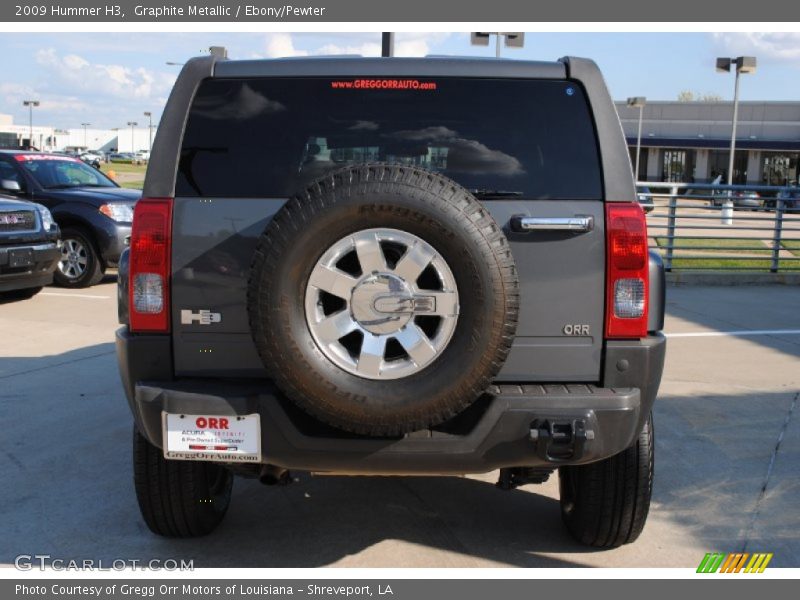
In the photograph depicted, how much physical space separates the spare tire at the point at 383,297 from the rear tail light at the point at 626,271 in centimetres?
49

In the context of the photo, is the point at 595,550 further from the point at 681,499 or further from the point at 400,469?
the point at 400,469

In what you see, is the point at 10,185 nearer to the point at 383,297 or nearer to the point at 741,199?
the point at 383,297

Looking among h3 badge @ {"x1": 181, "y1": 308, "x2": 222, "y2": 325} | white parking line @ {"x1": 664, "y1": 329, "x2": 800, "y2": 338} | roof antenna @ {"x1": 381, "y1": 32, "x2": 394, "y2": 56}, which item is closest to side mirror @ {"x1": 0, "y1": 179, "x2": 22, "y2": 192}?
roof antenna @ {"x1": 381, "y1": 32, "x2": 394, "y2": 56}

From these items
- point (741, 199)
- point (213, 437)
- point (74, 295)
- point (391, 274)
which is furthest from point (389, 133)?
point (741, 199)

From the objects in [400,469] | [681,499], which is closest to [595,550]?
[681,499]

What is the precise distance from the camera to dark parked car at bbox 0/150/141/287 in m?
11.9

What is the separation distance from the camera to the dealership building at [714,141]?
185 feet

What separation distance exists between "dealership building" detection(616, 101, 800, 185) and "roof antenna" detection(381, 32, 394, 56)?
49922mm

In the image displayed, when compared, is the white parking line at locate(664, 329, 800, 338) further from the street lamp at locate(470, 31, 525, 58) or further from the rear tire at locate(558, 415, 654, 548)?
the street lamp at locate(470, 31, 525, 58)

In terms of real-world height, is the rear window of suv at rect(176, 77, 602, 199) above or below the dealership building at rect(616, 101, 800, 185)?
below

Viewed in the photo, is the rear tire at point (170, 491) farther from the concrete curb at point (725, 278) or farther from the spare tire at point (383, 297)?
the concrete curb at point (725, 278)

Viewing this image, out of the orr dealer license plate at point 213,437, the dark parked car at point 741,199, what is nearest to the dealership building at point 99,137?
the dark parked car at point 741,199
